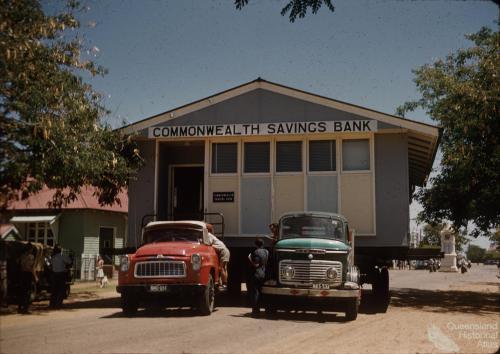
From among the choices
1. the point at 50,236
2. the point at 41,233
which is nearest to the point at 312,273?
the point at 50,236

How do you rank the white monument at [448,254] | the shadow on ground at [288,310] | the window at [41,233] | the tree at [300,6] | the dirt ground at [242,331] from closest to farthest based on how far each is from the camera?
the tree at [300,6] → the dirt ground at [242,331] → the shadow on ground at [288,310] → the window at [41,233] → the white monument at [448,254]

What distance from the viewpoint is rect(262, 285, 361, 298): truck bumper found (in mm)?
12094

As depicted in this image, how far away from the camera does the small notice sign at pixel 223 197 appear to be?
17.5 metres

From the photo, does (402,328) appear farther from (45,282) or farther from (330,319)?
(45,282)

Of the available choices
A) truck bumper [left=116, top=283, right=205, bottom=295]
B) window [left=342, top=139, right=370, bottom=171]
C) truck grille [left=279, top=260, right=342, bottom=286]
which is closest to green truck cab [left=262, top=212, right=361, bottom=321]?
truck grille [left=279, top=260, right=342, bottom=286]

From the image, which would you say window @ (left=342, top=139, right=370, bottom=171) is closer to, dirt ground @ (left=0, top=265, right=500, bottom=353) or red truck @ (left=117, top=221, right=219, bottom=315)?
dirt ground @ (left=0, top=265, right=500, bottom=353)

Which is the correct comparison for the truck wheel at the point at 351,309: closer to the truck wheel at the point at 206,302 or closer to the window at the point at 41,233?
the truck wheel at the point at 206,302

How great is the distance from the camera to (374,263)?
17422mm

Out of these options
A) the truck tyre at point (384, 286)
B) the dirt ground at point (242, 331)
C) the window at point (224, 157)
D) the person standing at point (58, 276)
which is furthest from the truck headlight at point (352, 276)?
the person standing at point (58, 276)

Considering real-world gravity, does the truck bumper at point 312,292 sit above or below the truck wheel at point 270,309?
above

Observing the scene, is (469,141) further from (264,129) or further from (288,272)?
(288,272)

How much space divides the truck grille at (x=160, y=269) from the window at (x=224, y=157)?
5675mm

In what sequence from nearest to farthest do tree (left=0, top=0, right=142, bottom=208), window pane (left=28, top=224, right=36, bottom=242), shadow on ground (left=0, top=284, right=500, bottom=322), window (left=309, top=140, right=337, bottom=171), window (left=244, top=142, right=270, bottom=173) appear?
1. tree (left=0, top=0, right=142, bottom=208)
2. shadow on ground (left=0, top=284, right=500, bottom=322)
3. window (left=309, top=140, right=337, bottom=171)
4. window (left=244, top=142, right=270, bottom=173)
5. window pane (left=28, top=224, right=36, bottom=242)

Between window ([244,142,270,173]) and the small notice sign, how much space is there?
3.08 feet
